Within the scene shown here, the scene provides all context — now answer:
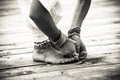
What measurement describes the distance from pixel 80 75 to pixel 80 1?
51cm

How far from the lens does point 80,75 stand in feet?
5.08

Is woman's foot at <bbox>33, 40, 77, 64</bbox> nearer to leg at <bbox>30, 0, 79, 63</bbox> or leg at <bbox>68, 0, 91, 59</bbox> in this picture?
leg at <bbox>30, 0, 79, 63</bbox>

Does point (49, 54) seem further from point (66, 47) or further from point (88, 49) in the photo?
point (88, 49)

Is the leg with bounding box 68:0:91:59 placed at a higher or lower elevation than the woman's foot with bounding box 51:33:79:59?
higher

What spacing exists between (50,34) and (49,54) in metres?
0.16

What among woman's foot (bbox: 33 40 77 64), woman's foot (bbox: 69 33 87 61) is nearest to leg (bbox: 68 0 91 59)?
woman's foot (bbox: 69 33 87 61)

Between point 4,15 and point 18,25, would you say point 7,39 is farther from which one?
point 4,15

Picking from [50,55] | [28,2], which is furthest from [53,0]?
[50,55]

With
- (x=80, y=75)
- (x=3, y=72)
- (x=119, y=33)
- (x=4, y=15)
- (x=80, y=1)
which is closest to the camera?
(x=80, y=75)

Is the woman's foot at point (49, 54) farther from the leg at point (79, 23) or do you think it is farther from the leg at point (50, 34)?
the leg at point (79, 23)

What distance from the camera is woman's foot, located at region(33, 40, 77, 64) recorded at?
5.56 ft

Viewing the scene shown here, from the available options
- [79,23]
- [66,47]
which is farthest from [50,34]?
[79,23]

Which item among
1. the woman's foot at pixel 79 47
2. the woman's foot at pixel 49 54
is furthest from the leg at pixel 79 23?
the woman's foot at pixel 49 54

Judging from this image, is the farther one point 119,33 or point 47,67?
point 119,33
